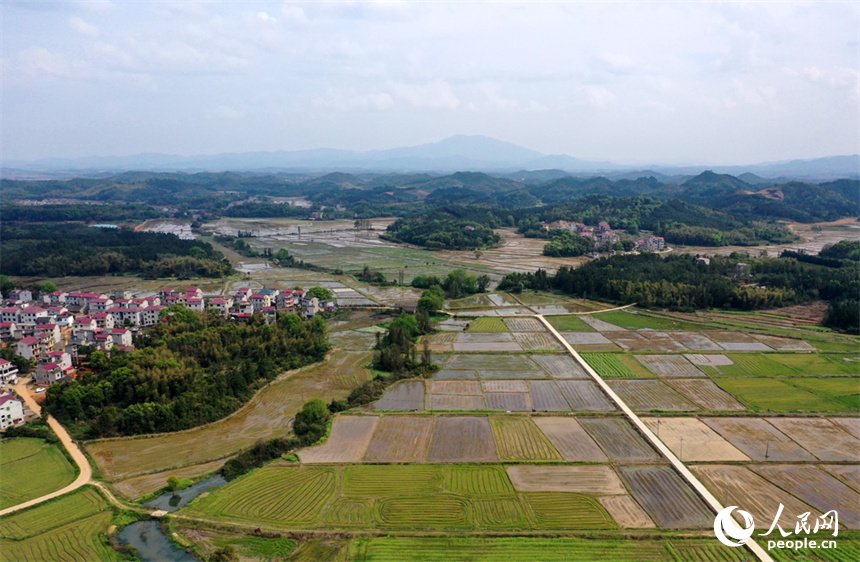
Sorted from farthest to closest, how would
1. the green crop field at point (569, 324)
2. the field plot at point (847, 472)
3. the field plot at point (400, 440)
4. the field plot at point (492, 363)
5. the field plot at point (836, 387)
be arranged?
the green crop field at point (569, 324) < the field plot at point (492, 363) < the field plot at point (836, 387) < the field plot at point (400, 440) < the field plot at point (847, 472)

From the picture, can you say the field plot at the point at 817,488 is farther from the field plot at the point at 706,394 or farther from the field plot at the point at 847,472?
the field plot at the point at 706,394

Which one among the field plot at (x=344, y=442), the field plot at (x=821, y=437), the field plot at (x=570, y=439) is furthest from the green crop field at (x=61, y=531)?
the field plot at (x=821, y=437)

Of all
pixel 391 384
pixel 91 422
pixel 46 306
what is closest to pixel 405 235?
pixel 46 306

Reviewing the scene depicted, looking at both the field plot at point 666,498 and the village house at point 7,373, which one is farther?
the village house at point 7,373

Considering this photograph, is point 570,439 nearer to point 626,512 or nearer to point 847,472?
point 626,512

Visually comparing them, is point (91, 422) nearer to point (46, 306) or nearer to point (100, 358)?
point (100, 358)

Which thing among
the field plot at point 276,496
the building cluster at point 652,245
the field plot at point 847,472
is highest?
the building cluster at point 652,245

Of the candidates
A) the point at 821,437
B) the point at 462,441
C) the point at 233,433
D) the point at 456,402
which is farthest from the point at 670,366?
the point at 233,433
